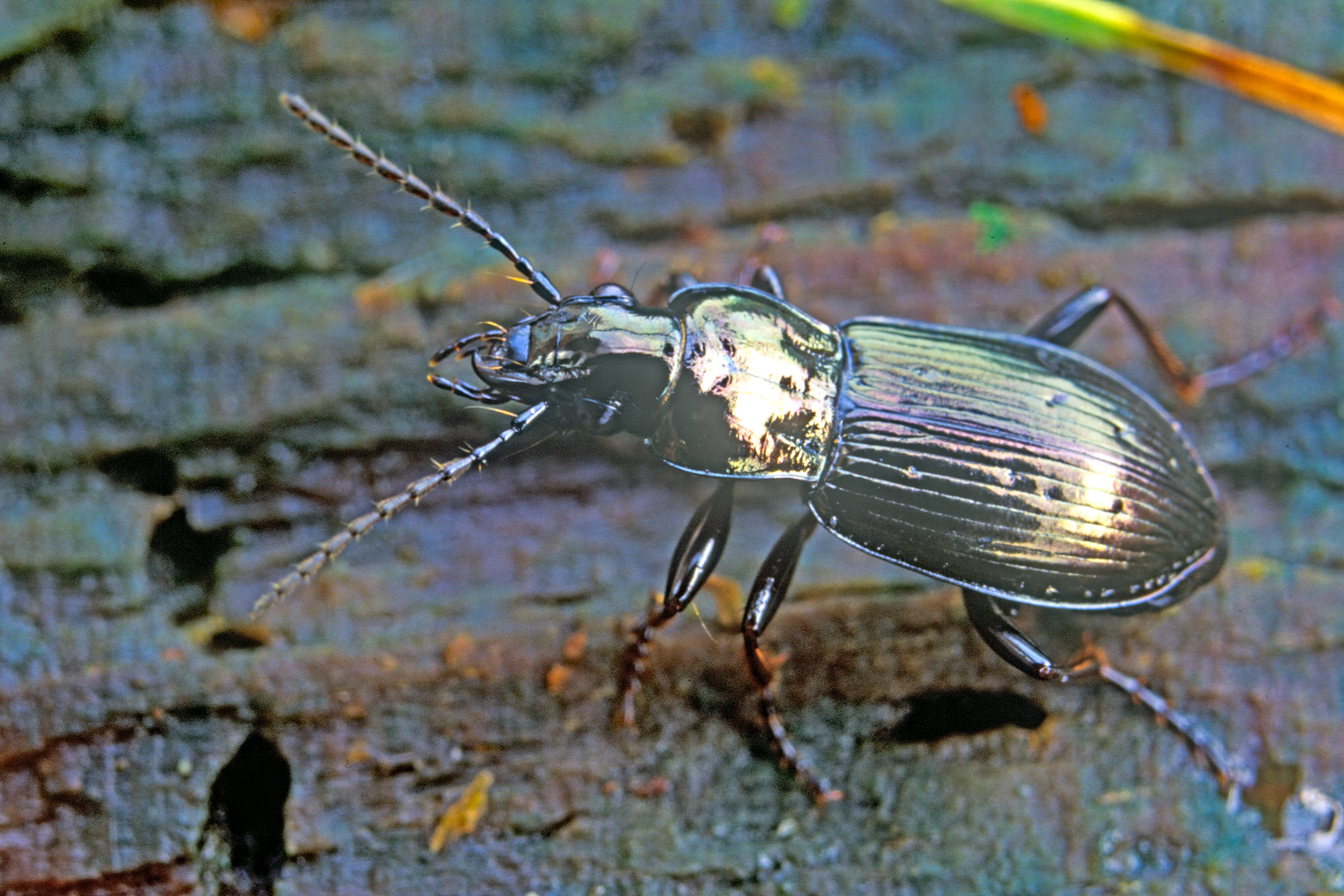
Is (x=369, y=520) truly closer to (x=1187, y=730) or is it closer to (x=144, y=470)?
(x=144, y=470)

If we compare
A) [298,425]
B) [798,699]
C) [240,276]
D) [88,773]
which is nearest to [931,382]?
[798,699]

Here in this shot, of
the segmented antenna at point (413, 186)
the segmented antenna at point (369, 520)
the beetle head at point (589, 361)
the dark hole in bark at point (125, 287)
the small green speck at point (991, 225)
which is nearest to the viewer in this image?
the segmented antenna at point (369, 520)

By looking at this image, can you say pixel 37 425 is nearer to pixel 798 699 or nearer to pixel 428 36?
pixel 428 36

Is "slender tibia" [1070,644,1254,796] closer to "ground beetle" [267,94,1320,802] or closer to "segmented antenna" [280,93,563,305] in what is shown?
"ground beetle" [267,94,1320,802]

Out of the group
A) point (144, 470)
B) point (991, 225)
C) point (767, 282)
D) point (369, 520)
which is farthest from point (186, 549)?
point (991, 225)

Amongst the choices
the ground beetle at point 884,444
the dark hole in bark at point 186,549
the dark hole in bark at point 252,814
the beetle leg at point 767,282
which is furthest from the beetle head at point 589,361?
the dark hole in bark at point 252,814

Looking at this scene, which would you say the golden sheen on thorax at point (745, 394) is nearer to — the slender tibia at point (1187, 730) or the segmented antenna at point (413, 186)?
the segmented antenna at point (413, 186)

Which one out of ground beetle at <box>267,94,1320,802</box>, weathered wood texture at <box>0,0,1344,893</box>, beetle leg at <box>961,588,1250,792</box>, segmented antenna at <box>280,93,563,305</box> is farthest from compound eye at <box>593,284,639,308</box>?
beetle leg at <box>961,588,1250,792</box>
